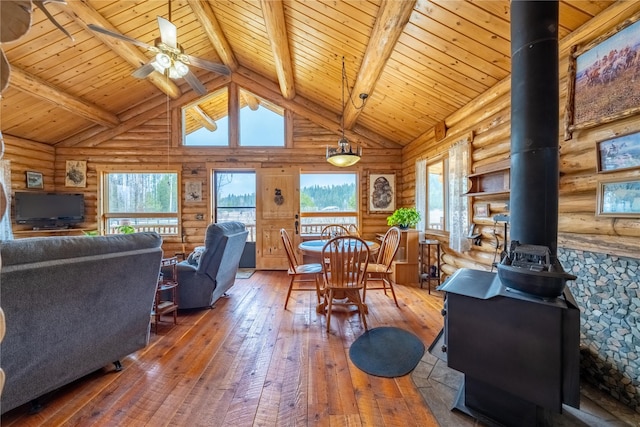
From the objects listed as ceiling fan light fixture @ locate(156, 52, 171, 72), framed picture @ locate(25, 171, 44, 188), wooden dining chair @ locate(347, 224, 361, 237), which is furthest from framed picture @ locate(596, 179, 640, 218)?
framed picture @ locate(25, 171, 44, 188)

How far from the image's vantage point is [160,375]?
2039 millimetres

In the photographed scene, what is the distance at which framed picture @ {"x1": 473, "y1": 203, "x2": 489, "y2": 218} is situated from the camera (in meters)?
3.17

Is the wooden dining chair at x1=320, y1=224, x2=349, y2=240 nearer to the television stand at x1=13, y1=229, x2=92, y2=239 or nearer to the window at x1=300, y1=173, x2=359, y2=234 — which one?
the window at x1=300, y1=173, x2=359, y2=234

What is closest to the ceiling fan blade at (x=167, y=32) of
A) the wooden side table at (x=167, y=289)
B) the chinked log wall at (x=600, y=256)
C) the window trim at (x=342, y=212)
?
the wooden side table at (x=167, y=289)

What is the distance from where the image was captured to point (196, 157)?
18.6 ft

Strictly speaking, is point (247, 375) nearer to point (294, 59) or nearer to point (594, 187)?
point (594, 187)

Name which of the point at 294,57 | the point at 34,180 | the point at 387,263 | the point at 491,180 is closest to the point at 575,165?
the point at 491,180

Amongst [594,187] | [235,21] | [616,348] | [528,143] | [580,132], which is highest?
[235,21]

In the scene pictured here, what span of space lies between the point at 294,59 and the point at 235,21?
0.97m

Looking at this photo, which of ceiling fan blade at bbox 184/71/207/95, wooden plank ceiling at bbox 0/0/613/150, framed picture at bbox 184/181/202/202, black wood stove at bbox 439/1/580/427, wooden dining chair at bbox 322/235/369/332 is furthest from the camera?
framed picture at bbox 184/181/202/202

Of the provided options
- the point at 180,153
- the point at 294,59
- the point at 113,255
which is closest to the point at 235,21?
the point at 294,59

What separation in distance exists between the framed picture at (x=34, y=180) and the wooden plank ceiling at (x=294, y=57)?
25.6 inches

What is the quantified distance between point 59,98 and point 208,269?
3844mm

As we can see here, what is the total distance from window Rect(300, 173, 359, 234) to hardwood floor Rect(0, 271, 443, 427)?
9.76ft
